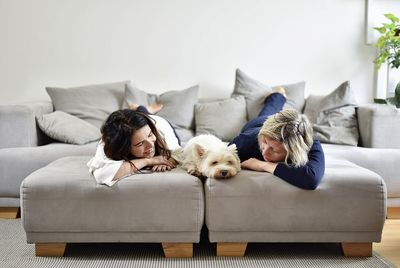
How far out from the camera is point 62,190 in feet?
7.97

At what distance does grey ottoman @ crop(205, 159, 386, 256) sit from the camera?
241cm

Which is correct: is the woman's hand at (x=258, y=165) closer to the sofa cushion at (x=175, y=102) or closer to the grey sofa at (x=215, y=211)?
the grey sofa at (x=215, y=211)

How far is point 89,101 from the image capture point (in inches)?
161

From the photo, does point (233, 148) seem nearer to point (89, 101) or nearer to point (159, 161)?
point (159, 161)

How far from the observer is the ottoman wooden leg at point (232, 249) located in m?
2.48

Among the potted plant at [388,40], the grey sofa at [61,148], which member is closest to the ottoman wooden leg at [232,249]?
the grey sofa at [61,148]

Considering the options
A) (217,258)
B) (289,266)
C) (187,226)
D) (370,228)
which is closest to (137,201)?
(187,226)

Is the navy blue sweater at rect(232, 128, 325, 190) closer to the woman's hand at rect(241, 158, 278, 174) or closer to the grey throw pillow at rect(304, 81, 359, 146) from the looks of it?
the woman's hand at rect(241, 158, 278, 174)

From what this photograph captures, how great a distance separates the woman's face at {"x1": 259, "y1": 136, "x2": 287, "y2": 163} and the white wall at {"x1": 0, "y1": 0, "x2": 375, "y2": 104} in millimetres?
2042

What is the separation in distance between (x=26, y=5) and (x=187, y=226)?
2.99 metres

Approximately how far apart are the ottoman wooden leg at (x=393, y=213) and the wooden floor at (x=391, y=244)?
0.39 feet

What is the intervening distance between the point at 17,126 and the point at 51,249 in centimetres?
131

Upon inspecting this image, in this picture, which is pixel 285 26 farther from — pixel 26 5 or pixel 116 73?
pixel 26 5

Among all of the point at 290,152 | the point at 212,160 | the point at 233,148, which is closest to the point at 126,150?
the point at 212,160
